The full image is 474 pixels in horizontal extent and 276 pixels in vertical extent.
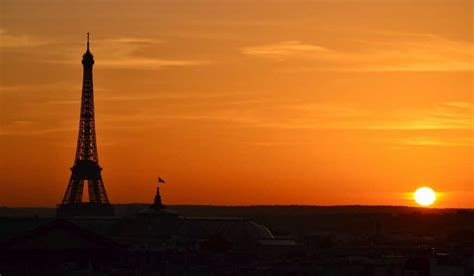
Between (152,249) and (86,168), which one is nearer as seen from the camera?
(152,249)

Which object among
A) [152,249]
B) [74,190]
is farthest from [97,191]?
[152,249]

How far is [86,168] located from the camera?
175m

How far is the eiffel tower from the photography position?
573ft

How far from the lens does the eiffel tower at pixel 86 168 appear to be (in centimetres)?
17450

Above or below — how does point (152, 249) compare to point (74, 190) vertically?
below

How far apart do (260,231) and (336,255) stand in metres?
28.4

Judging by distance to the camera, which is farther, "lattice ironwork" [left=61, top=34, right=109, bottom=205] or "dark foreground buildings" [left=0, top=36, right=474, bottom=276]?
"lattice ironwork" [left=61, top=34, right=109, bottom=205]

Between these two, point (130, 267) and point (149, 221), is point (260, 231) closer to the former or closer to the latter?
point (149, 221)

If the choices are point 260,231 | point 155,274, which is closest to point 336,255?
point 260,231

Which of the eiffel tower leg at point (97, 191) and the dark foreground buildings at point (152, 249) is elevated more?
the eiffel tower leg at point (97, 191)

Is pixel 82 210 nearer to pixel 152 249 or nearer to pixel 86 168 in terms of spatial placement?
pixel 86 168

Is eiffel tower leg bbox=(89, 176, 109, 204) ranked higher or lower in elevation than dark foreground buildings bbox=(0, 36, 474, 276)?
higher

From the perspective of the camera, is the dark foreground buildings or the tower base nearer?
the dark foreground buildings

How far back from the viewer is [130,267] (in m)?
106
